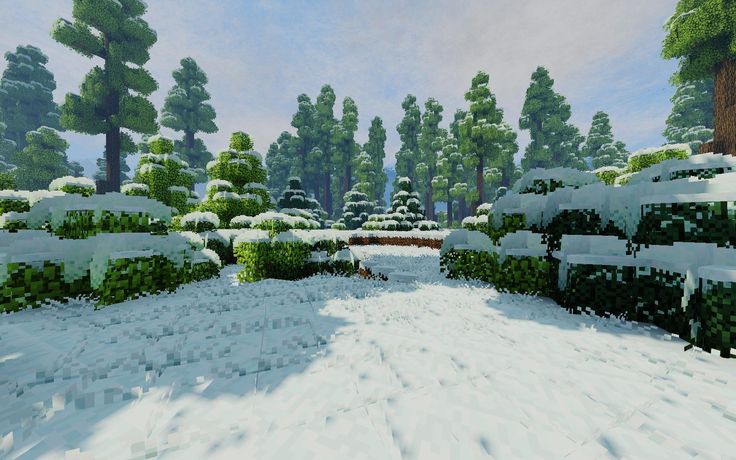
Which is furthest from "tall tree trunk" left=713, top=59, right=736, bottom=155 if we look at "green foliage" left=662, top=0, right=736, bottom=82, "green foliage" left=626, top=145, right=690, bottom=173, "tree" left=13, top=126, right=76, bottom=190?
"tree" left=13, top=126, right=76, bottom=190

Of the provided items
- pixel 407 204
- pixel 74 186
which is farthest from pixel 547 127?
pixel 74 186

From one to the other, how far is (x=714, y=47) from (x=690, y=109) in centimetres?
2100

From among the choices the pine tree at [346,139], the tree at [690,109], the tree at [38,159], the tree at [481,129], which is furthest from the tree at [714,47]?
the tree at [38,159]

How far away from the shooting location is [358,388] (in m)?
2.23

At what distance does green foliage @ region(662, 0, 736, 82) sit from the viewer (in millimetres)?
12148

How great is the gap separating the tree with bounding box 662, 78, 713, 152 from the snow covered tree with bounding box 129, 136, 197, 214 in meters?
39.7

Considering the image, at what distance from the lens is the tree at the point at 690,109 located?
2650 centimetres

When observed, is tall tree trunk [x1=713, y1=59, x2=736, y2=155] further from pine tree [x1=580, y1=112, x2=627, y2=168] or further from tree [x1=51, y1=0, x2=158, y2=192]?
tree [x1=51, y1=0, x2=158, y2=192]

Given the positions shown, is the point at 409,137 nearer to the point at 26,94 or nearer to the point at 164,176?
the point at 164,176

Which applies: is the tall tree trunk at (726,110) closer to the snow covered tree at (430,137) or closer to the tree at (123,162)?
the snow covered tree at (430,137)

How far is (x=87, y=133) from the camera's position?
1838 centimetres

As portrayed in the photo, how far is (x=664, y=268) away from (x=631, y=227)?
700 millimetres

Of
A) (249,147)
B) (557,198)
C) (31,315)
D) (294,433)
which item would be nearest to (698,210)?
(557,198)

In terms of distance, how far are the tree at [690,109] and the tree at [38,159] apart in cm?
5363
